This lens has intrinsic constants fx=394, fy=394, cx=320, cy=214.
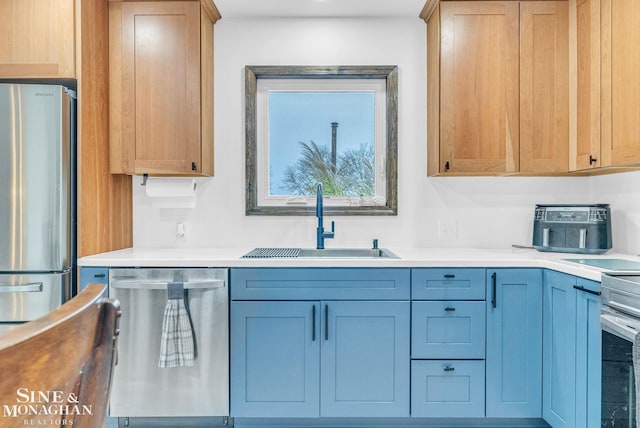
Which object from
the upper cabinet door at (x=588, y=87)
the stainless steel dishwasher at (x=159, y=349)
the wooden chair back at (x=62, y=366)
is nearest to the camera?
the wooden chair back at (x=62, y=366)

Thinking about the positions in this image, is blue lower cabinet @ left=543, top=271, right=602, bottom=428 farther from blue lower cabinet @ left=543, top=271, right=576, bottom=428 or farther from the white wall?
the white wall

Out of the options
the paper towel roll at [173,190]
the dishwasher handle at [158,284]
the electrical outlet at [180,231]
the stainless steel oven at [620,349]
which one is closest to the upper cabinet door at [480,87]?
the stainless steel oven at [620,349]

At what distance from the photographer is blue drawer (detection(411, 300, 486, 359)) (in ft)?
6.38

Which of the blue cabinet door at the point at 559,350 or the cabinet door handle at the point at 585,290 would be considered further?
the blue cabinet door at the point at 559,350

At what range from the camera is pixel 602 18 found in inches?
79.0

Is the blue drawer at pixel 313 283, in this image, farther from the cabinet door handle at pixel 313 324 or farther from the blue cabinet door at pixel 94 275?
the blue cabinet door at pixel 94 275

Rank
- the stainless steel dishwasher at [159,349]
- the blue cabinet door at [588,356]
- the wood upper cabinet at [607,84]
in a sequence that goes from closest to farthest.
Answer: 1. the blue cabinet door at [588,356]
2. the wood upper cabinet at [607,84]
3. the stainless steel dishwasher at [159,349]

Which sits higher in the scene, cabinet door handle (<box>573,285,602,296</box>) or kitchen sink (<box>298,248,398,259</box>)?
kitchen sink (<box>298,248,398,259</box>)

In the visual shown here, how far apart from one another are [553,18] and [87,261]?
2853 millimetres

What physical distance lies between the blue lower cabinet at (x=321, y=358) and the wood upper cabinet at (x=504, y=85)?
1060 mm

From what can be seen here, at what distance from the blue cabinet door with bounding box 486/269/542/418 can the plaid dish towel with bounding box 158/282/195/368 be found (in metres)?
1.47

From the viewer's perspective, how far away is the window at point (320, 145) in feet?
8.45

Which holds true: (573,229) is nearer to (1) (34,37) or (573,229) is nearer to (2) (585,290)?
(2) (585,290)

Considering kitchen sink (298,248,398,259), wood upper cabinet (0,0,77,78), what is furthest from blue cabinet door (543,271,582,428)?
wood upper cabinet (0,0,77,78)
